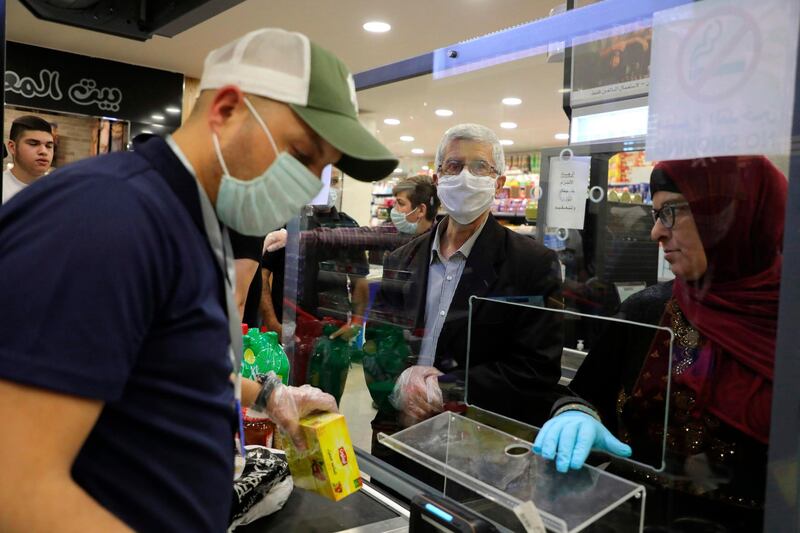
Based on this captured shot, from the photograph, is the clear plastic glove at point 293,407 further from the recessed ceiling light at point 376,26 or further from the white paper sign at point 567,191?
the recessed ceiling light at point 376,26

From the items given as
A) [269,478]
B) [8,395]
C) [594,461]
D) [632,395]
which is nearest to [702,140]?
[632,395]

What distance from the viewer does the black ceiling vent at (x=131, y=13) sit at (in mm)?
1688

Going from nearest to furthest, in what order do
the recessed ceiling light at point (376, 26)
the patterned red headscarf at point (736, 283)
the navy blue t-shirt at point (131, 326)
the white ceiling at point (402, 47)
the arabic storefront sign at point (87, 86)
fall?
the navy blue t-shirt at point (131, 326) < the patterned red headscarf at point (736, 283) < the white ceiling at point (402, 47) < the recessed ceiling light at point (376, 26) < the arabic storefront sign at point (87, 86)

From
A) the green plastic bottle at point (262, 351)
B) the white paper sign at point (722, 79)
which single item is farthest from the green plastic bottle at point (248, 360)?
the white paper sign at point (722, 79)

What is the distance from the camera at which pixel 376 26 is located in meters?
4.89

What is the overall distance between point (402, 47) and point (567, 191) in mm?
4479

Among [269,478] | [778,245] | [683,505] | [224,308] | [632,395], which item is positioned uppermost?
[778,245]

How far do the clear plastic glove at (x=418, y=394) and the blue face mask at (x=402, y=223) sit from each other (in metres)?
0.40

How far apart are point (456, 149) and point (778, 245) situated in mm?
868

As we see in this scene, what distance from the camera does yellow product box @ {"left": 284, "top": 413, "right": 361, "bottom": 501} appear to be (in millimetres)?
1280

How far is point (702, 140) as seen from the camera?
1027 mm

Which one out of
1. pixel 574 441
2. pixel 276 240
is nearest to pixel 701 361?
pixel 574 441

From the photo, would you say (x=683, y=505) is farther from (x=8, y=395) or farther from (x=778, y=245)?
(x=8, y=395)

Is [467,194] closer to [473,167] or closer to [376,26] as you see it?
[473,167]
